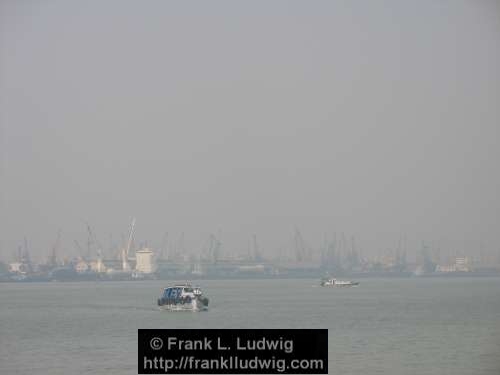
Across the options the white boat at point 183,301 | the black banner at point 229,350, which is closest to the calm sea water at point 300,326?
the white boat at point 183,301

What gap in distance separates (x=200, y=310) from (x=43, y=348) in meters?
20.2

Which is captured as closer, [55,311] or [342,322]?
[342,322]

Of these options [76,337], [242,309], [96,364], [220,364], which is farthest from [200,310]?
[220,364]

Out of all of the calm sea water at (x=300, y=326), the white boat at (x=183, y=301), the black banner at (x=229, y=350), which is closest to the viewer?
the black banner at (x=229, y=350)

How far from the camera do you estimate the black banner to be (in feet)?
74.6

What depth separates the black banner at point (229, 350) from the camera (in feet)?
74.6

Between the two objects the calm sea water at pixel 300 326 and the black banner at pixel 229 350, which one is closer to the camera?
the black banner at pixel 229 350

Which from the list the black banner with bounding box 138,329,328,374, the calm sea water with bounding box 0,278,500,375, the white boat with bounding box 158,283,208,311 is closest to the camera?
the black banner with bounding box 138,329,328,374

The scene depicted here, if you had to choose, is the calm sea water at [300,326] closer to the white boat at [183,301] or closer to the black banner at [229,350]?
the white boat at [183,301]

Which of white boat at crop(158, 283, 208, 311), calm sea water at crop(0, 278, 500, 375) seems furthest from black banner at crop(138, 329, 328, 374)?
white boat at crop(158, 283, 208, 311)

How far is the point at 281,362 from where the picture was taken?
2239cm

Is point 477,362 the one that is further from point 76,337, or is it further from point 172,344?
point 76,337

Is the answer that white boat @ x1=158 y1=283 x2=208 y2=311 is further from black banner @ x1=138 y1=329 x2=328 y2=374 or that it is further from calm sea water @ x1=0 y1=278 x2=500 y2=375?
black banner @ x1=138 y1=329 x2=328 y2=374

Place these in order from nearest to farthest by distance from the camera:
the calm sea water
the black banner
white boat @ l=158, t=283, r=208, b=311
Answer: the black banner → the calm sea water → white boat @ l=158, t=283, r=208, b=311
